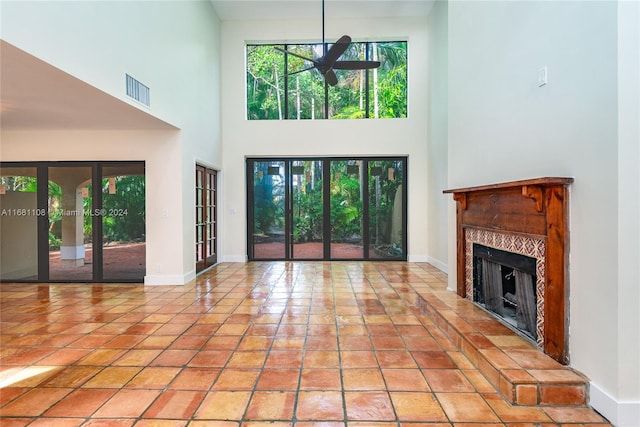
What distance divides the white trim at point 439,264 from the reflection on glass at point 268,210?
310 cm

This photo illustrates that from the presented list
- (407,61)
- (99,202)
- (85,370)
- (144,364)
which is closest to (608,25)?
(144,364)

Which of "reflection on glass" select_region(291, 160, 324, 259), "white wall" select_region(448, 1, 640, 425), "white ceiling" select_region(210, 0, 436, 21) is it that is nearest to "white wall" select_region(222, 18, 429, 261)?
"white ceiling" select_region(210, 0, 436, 21)

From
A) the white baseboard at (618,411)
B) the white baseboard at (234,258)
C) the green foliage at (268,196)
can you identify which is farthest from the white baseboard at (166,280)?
the white baseboard at (618,411)

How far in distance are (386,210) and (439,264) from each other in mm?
1630

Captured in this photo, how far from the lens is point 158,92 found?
4.27 metres

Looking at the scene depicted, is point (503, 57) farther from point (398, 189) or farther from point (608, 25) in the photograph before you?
point (398, 189)

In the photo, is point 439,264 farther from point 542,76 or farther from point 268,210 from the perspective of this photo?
point 542,76

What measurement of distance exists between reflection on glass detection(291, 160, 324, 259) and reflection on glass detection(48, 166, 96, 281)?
368 centimetres

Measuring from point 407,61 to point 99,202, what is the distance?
6.39 metres

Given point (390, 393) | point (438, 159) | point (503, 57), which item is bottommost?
point (390, 393)

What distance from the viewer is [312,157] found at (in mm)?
7176

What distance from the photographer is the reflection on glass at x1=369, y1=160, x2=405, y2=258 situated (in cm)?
713

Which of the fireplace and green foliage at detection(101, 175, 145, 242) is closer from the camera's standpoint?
the fireplace

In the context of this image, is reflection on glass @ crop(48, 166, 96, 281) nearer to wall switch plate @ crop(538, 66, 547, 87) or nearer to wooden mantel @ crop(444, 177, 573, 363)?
wooden mantel @ crop(444, 177, 573, 363)
